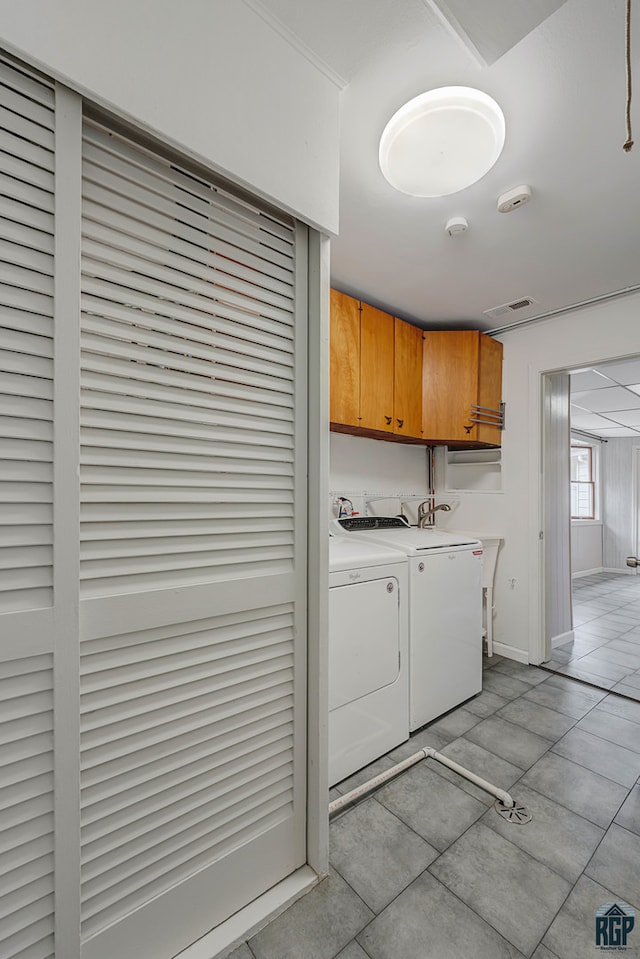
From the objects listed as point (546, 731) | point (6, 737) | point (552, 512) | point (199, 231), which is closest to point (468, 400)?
point (552, 512)

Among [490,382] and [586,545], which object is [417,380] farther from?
[586,545]

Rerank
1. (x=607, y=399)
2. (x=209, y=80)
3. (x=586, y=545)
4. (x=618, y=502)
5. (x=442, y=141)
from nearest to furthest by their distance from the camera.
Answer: (x=209, y=80)
(x=442, y=141)
(x=607, y=399)
(x=586, y=545)
(x=618, y=502)

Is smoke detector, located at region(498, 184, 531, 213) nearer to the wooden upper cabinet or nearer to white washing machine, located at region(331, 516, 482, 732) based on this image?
the wooden upper cabinet

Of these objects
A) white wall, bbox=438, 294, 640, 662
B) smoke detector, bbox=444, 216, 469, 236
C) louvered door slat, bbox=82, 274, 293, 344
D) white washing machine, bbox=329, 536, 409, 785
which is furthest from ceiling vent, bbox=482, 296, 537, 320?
louvered door slat, bbox=82, 274, 293, 344

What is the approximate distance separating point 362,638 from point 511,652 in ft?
6.31

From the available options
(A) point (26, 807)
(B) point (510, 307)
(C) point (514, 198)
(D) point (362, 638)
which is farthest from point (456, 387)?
(A) point (26, 807)

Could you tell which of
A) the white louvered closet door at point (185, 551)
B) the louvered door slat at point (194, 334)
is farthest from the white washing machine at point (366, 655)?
the louvered door slat at point (194, 334)

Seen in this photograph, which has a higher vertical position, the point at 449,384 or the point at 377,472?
the point at 449,384

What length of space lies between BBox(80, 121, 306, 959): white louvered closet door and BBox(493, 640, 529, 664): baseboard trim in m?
2.38

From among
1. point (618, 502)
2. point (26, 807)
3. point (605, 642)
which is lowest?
point (605, 642)

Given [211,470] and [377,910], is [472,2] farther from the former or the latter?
[377,910]

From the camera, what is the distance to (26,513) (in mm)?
859

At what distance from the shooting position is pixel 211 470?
1.15 meters

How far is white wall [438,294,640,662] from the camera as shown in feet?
9.66
